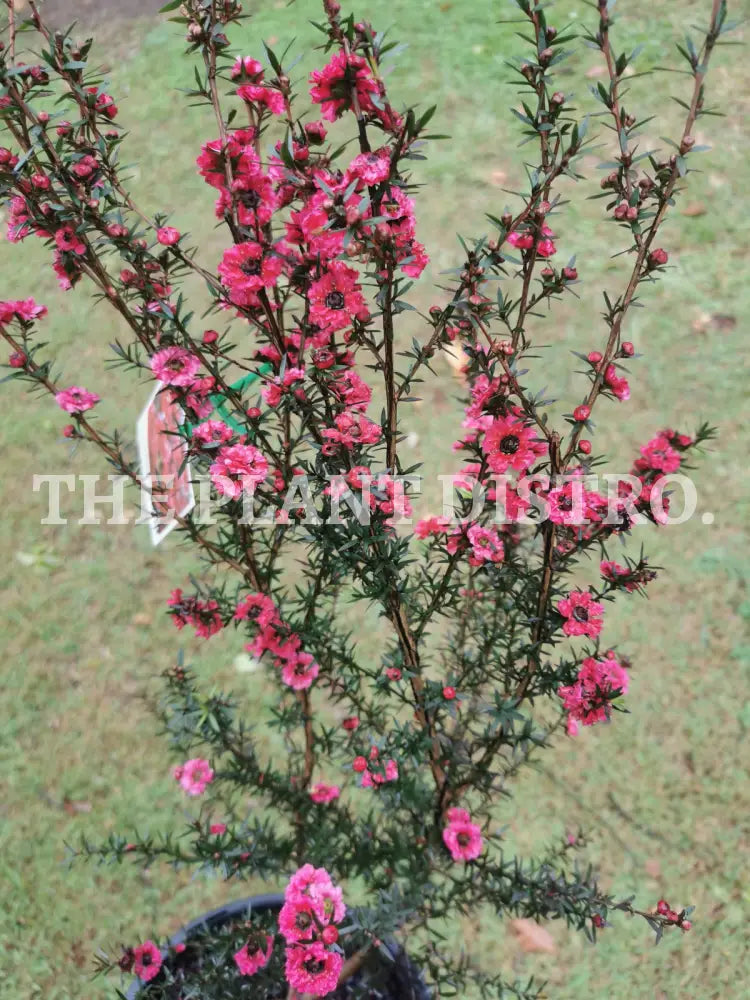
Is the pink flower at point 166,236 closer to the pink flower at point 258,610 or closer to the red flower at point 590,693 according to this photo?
the pink flower at point 258,610

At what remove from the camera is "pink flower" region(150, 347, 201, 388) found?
1.08 m

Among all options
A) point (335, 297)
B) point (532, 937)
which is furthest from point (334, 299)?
point (532, 937)

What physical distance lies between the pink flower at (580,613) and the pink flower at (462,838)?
586 millimetres

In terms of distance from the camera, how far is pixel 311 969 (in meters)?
1.22

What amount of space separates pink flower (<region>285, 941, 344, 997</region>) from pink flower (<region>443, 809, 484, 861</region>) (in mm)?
375

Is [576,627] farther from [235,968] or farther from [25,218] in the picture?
[235,968]

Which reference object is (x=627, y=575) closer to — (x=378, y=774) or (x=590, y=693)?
(x=590, y=693)

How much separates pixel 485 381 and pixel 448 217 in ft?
11.0

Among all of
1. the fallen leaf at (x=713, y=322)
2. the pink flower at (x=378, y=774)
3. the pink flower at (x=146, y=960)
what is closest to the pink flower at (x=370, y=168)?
the pink flower at (x=378, y=774)

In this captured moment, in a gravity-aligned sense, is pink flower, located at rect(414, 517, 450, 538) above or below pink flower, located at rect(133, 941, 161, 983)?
above

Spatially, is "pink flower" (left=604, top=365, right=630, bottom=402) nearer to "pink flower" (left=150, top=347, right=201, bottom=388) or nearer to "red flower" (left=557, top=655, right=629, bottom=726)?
"red flower" (left=557, top=655, right=629, bottom=726)

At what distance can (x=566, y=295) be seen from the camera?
3834mm

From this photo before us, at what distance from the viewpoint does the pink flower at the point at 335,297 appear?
94 centimetres

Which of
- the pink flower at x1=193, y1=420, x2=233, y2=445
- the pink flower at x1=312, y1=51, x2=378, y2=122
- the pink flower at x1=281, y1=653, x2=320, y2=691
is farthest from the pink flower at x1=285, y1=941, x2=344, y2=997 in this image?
the pink flower at x1=312, y1=51, x2=378, y2=122
